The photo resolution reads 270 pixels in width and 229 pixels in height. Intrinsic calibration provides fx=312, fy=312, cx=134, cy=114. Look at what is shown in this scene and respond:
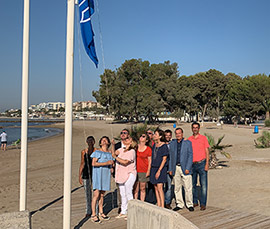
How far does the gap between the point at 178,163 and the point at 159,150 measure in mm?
609

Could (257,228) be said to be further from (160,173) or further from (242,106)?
(242,106)

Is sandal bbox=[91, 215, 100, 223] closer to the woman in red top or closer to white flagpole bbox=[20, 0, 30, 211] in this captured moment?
the woman in red top

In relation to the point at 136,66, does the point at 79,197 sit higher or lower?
lower

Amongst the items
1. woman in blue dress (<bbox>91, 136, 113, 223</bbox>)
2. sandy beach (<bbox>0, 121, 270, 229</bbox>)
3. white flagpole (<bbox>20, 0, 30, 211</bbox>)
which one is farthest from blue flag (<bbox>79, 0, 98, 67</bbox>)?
sandy beach (<bbox>0, 121, 270, 229</bbox>)

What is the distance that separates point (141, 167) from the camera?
20.6 ft

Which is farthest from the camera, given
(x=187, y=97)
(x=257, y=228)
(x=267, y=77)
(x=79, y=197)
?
(x=187, y=97)

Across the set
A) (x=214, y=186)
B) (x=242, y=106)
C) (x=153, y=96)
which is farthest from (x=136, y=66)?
(x=214, y=186)

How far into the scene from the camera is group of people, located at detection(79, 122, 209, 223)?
592 cm

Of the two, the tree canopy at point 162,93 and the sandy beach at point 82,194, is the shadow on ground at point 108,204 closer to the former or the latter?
the sandy beach at point 82,194

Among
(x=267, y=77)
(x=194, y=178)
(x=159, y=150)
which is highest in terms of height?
(x=267, y=77)

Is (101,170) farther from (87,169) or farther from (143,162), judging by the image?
(143,162)

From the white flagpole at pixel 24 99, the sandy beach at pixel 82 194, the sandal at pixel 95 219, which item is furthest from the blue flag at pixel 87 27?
the sandy beach at pixel 82 194

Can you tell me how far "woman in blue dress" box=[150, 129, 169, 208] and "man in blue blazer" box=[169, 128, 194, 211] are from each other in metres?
0.31

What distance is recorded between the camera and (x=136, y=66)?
201ft
